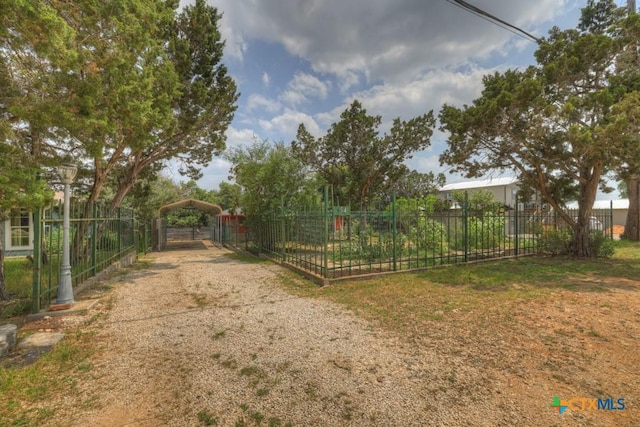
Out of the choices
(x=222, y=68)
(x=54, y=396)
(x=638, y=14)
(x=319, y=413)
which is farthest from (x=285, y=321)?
(x=638, y=14)

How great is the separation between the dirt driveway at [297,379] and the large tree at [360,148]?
632 inches

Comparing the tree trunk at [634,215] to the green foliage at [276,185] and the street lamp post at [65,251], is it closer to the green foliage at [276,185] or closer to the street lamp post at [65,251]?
the green foliage at [276,185]

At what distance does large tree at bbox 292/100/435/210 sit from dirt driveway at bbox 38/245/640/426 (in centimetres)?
1605

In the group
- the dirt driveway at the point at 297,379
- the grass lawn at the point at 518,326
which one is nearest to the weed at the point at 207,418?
the dirt driveway at the point at 297,379

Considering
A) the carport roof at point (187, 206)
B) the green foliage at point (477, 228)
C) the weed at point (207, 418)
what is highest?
the carport roof at point (187, 206)

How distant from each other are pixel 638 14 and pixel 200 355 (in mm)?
14159

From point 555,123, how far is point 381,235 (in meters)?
6.43

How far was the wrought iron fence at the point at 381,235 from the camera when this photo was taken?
8336 millimetres

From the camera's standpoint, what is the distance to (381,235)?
28.7 feet

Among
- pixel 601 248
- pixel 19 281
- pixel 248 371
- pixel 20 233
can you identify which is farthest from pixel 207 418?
pixel 20 233

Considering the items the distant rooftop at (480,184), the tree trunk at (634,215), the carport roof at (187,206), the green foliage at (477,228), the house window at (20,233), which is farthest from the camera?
the distant rooftop at (480,184)

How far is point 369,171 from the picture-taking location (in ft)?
67.3

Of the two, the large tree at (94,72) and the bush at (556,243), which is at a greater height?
the large tree at (94,72)

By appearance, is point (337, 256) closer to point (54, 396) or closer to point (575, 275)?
point (575, 275)
